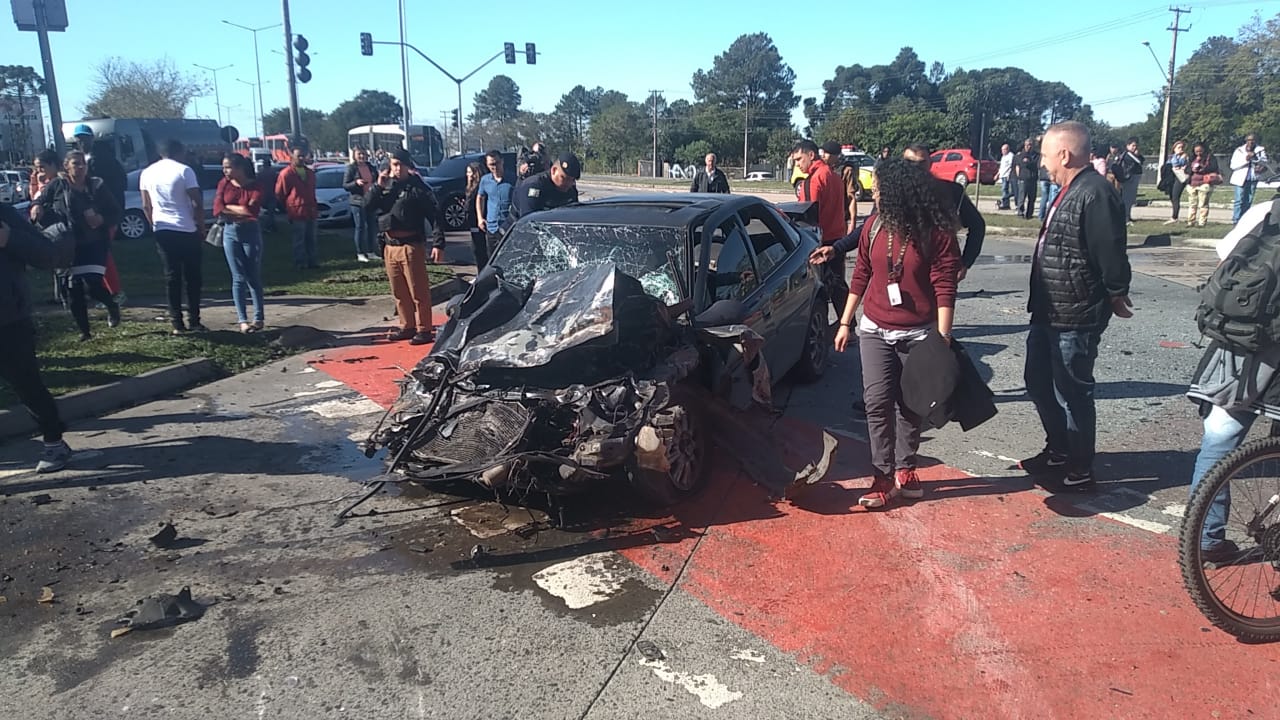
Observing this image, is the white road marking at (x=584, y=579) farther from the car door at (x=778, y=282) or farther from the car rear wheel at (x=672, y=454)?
the car door at (x=778, y=282)

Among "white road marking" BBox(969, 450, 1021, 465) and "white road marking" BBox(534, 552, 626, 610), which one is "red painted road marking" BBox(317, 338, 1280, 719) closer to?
"white road marking" BBox(534, 552, 626, 610)

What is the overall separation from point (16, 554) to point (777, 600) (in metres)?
3.73

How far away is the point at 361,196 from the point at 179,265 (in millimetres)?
5069

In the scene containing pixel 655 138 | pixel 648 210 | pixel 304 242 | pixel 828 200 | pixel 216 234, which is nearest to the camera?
pixel 648 210

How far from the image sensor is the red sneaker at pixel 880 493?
15.1 feet

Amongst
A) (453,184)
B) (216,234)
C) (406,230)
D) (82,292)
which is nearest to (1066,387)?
(406,230)

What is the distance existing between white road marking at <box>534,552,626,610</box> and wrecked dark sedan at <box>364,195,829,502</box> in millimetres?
374

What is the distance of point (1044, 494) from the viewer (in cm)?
477

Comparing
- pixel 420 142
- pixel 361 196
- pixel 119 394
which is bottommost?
pixel 119 394

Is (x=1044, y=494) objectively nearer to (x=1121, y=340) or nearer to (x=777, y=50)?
(x=1121, y=340)

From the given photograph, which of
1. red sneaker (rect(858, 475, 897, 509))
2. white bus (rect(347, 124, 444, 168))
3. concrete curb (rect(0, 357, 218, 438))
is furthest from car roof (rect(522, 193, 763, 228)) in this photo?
white bus (rect(347, 124, 444, 168))

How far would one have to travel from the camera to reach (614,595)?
3805 mm

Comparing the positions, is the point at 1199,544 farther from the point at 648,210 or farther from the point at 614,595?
the point at 648,210

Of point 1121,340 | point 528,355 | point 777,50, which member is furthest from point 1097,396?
point 777,50
